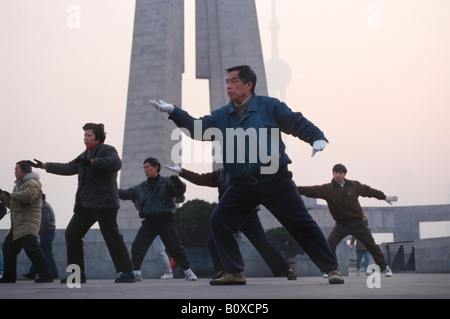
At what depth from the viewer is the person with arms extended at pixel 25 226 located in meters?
7.62

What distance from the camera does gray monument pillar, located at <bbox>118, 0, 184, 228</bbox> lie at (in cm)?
2327

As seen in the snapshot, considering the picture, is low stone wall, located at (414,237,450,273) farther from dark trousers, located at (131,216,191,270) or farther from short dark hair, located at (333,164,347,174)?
dark trousers, located at (131,216,191,270)

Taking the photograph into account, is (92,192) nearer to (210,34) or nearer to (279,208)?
(279,208)

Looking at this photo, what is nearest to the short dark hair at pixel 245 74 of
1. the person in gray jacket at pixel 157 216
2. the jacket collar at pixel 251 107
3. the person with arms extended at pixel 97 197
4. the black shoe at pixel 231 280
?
the jacket collar at pixel 251 107

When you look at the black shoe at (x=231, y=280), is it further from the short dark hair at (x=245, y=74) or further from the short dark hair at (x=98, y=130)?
the short dark hair at (x=98, y=130)

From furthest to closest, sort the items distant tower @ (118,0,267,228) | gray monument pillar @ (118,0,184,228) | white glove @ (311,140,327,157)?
distant tower @ (118,0,267,228) → gray monument pillar @ (118,0,184,228) → white glove @ (311,140,327,157)

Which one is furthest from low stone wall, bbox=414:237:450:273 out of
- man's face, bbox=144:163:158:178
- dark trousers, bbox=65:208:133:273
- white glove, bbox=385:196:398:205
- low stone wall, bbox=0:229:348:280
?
dark trousers, bbox=65:208:133:273

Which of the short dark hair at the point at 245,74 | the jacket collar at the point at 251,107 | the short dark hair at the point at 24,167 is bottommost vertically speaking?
the short dark hair at the point at 24,167

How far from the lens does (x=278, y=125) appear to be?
5141 mm

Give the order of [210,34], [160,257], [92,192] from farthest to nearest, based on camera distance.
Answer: [210,34], [160,257], [92,192]

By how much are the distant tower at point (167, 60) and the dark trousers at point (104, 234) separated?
16136 millimetres

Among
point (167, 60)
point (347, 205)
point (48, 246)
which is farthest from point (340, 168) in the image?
point (167, 60)
